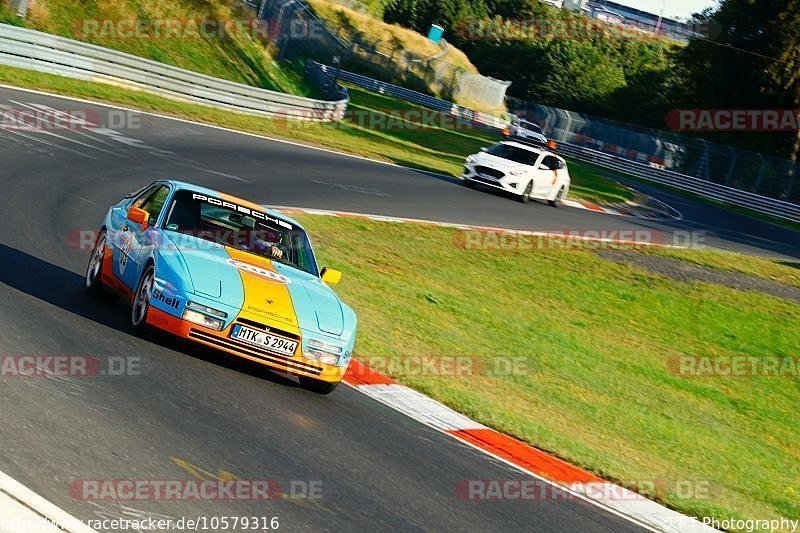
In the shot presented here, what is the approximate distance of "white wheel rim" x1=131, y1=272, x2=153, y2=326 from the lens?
28.9ft

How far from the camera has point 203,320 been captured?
8.55 m

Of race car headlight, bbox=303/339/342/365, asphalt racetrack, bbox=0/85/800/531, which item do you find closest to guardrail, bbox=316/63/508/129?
asphalt racetrack, bbox=0/85/800/531

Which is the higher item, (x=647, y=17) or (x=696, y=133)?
(x=647, y=17)

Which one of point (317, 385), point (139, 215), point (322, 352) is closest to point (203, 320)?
point (322, 352)

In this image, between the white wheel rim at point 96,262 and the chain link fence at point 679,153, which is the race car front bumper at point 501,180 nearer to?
the white wheel rim at point 96,262

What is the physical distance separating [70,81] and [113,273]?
60.1 feet

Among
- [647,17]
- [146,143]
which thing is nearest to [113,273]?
[146,143]

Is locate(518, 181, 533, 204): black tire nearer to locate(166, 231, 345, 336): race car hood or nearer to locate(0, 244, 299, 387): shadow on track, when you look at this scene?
locate(0, 244, 299, 387): shadow on track

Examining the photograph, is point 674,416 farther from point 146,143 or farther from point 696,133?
point 696,133

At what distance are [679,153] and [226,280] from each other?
169ft

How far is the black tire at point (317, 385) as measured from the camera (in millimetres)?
9047

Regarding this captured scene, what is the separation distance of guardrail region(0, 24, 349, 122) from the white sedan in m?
7.30

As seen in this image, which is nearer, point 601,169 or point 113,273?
point 113,273

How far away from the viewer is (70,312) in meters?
9.48
